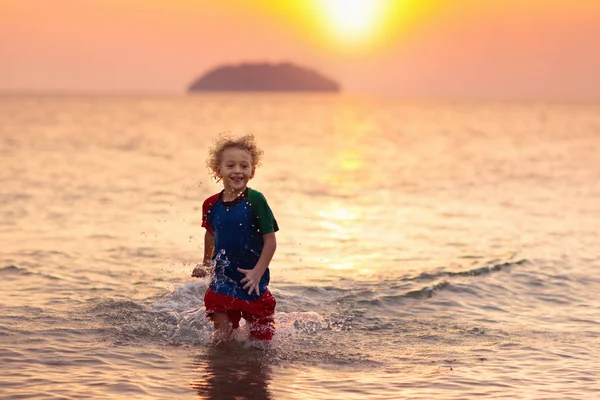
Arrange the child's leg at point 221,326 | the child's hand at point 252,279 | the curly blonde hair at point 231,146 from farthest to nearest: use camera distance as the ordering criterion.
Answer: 1. the child's leg at point 221,326
2. the curly blonde hair at point 231,146
3. the child's hand at point 252,279

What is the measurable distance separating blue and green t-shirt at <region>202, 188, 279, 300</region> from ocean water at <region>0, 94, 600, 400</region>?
680 mm

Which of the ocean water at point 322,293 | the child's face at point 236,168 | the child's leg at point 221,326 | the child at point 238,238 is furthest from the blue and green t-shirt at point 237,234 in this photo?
the ocean water at point 322,293

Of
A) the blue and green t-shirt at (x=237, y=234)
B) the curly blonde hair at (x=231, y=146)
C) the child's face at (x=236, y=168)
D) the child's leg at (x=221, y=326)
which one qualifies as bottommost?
the child's leg at (x=221, y=326)

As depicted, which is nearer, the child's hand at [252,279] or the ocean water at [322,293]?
the ocean water at [322,293]

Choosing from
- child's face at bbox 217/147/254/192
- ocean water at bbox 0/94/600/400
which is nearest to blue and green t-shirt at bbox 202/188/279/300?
child's face at bbox 217/147/254/192

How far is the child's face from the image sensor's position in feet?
23.5

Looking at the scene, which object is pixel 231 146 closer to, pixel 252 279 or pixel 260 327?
pixel 252 279

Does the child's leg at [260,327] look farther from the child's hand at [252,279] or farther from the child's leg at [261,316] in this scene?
the child's hand at [252,279]

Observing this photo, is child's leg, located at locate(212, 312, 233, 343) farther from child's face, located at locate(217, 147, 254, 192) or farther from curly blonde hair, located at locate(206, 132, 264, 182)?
curly blonde hair, located at locate(206, 132, 264, 182)

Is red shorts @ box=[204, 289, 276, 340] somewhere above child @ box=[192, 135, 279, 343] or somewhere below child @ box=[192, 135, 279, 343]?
below

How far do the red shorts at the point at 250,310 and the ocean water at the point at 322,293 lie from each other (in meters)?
0.22

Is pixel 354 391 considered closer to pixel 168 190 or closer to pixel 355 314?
pixel 355 314

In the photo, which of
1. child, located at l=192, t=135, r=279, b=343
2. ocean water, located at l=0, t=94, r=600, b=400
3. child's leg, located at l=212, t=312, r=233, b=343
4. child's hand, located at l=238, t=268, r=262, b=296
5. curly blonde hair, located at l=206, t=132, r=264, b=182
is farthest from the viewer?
child's leg, located at l=212, t=312, r=233, b=343

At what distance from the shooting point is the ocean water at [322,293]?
6.91 m
